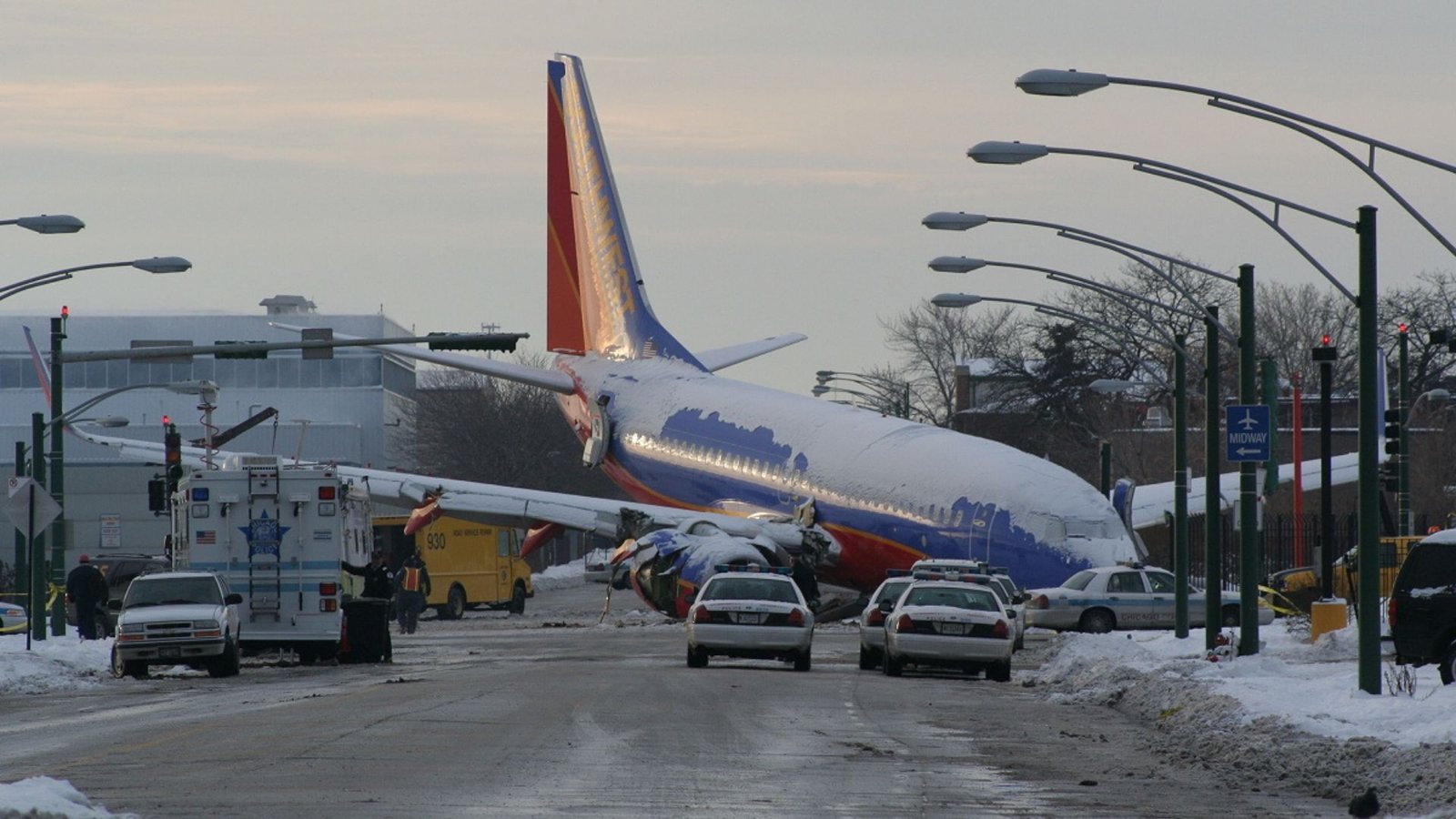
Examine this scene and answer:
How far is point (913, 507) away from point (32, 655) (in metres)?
17.5

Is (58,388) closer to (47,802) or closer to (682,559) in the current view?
(682,559)

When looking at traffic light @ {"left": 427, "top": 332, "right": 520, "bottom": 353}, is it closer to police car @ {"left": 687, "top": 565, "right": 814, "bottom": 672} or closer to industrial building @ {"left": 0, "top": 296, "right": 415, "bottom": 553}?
police car @ {"left": 687, "top": 565, "right": 814, "bottom": 672}

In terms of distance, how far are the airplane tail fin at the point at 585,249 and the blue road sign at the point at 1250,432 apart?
30.6 meters

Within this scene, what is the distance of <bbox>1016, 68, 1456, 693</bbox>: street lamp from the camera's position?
71.5 feet

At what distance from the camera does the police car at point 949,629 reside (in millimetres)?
30109

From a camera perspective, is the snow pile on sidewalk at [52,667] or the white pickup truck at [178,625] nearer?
the snow pile on sidewalk at [52,667]

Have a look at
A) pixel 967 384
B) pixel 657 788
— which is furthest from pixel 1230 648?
pixel 967 384

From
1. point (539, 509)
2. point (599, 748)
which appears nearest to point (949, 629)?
point (599, 748)

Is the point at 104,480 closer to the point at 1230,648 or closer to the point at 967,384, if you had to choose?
the point at 967,384

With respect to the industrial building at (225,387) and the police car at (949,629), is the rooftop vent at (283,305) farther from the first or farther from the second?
the police car at (949,629)

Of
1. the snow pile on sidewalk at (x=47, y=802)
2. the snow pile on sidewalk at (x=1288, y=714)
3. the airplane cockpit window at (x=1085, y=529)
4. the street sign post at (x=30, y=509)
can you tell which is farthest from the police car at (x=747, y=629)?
the snow pile on sidewalk at (x=47, y=802)

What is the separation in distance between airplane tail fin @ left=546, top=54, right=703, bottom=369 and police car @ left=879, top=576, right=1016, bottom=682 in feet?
96.8

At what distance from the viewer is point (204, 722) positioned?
20641 mm

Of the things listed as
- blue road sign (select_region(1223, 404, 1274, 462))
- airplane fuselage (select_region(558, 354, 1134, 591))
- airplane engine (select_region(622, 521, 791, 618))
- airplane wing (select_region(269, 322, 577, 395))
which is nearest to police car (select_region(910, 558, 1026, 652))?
airplane fuselage (select_region(558, 354, 1134, 591))
